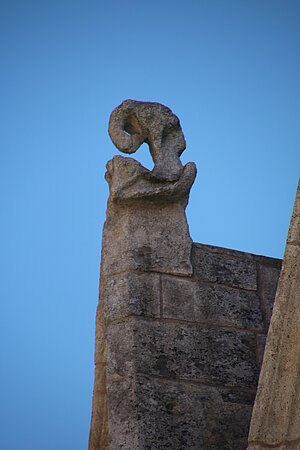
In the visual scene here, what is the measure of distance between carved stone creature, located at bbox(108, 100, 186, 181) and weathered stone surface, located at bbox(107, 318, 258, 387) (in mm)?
1178

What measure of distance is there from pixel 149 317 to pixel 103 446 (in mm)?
905

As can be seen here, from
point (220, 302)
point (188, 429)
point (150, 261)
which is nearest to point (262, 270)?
point (220, 302)

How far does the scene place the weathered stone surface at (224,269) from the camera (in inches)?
234

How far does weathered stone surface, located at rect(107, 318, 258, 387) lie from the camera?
5.42 meters

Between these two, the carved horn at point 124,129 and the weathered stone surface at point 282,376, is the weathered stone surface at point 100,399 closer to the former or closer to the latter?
the carved horn at point 124,129

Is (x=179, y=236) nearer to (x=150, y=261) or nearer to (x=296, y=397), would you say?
(x=150, y=261)

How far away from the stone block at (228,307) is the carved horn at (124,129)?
1096 millimetres

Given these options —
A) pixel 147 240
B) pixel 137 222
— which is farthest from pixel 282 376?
pixel 137 222

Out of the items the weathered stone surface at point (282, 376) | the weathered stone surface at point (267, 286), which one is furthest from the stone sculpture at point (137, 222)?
the weathered stone surface at point (282, 376)

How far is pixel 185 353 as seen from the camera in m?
5.58

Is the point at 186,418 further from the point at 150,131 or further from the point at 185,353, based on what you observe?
the point at 150,131

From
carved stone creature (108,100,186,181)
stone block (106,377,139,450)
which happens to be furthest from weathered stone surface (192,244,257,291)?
stone block (106,377,139,450)

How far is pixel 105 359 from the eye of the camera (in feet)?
19.3

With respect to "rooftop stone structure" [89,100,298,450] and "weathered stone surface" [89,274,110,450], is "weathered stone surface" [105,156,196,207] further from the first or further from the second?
"weathered stone surface" [89,274,110,450]
